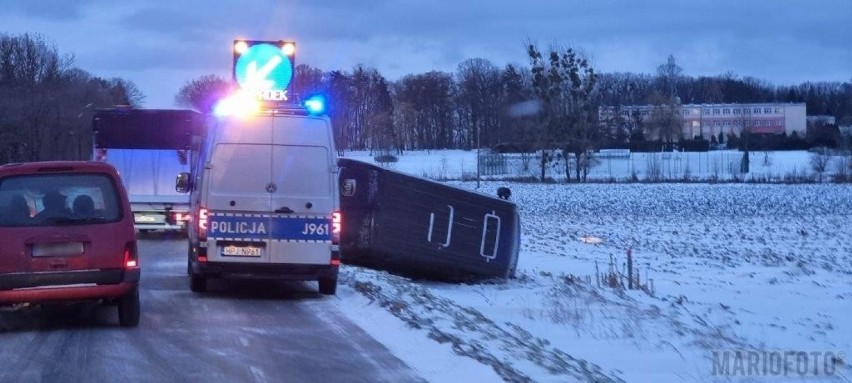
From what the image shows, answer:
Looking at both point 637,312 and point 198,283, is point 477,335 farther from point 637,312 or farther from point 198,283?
point 198,283

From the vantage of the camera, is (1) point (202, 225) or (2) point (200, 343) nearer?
(2) point (200, 343)

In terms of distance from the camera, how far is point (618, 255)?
25547mm

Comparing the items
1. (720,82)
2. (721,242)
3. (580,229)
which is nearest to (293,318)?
(721,242)

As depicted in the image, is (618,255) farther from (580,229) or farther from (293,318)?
(293,318)

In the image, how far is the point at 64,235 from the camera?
35.8 ft

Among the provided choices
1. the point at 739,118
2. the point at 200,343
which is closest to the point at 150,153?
the point at 200,343

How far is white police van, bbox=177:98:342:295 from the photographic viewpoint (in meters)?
13.9

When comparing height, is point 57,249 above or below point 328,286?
above

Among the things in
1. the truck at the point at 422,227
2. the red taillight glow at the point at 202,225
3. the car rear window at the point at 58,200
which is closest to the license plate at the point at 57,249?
the car rear window at the point at 58,200

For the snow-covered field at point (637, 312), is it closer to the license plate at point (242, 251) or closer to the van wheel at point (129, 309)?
the license plate at point (242, 251)

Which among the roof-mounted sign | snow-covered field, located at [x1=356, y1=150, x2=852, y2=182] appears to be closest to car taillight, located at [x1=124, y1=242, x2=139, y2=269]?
the roof-mounted sign

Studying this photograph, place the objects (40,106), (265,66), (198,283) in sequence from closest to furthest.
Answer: (198,283) → (265,66) → (40,106)

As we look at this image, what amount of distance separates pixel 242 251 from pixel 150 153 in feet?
40.0

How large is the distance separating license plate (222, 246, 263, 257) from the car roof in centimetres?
280
